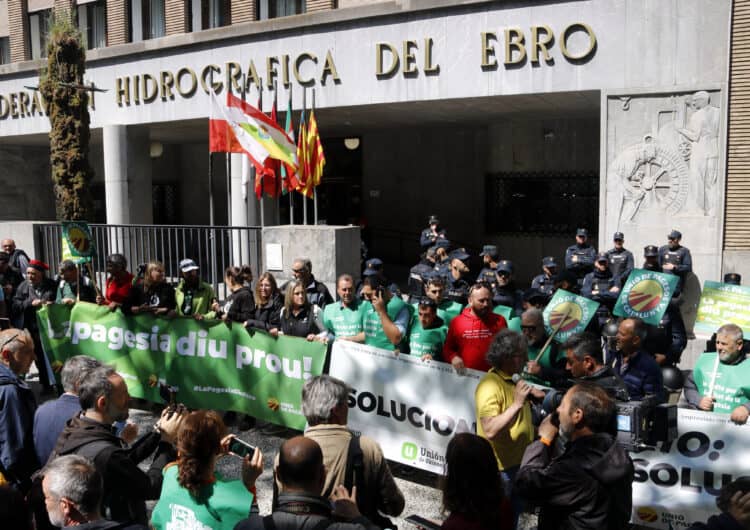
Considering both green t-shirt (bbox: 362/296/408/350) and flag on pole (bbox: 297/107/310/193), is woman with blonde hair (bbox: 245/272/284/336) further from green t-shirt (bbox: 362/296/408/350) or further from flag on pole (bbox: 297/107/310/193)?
flag on pole (bbox: 297/107/310/193)

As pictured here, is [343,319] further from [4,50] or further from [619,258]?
[4,50]

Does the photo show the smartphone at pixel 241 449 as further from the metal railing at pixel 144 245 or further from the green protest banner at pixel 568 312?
the metal railing at pixel 144 245

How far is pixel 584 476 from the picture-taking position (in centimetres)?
316

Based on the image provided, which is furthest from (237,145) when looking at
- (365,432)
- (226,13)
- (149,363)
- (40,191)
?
(40,191)

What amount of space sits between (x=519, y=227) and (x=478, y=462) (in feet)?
53.0

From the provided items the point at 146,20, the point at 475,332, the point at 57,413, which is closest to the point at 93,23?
the point at 146,20

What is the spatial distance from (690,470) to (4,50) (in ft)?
81.7

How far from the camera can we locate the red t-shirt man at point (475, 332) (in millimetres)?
5688

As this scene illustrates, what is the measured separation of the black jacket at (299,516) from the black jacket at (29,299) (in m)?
6.94

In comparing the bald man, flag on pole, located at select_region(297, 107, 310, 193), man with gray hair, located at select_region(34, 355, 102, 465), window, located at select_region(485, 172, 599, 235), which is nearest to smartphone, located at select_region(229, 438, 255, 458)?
the bald man

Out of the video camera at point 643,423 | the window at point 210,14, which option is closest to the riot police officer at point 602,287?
the video camera at point 643,423

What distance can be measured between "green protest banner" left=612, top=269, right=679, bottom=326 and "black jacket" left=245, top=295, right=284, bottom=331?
365 centimetres

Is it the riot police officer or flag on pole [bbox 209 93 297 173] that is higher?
flag on pole [bbox 209 93 297 173]

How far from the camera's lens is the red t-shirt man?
5688 mm
